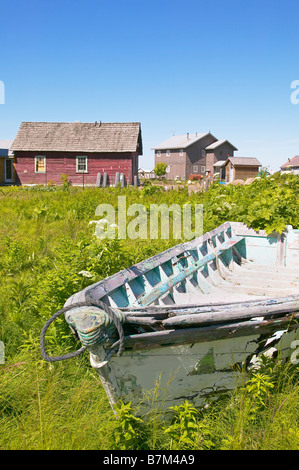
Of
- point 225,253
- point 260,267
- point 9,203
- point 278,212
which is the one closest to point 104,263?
point 225,253

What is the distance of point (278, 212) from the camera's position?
6.98 meters

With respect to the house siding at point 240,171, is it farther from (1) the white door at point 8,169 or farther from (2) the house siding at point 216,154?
(1) the white door at point 8,169

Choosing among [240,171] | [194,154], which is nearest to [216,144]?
[194,154]

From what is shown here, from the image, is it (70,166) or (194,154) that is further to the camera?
(194,154)

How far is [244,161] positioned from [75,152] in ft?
77.0

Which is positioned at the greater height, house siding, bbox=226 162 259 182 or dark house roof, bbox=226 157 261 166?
dark house roof, bbox=226 157 261 166

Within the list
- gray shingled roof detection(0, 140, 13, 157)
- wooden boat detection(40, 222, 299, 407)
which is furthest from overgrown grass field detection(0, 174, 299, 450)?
gray shingled roof detection(0, 140, 13, 157)

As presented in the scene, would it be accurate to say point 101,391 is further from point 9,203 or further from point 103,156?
point 103,156

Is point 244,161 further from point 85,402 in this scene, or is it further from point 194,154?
point 85,402

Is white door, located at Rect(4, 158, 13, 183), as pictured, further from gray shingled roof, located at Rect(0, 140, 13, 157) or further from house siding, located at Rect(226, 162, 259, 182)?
house siding, located at Rect(226, 162, 259, 182)

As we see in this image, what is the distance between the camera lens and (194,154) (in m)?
48.9

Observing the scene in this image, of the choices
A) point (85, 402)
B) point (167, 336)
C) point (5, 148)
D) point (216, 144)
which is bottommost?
point (85, 402)

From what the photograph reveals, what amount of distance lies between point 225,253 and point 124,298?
3.22 m

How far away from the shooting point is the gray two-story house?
158ft
